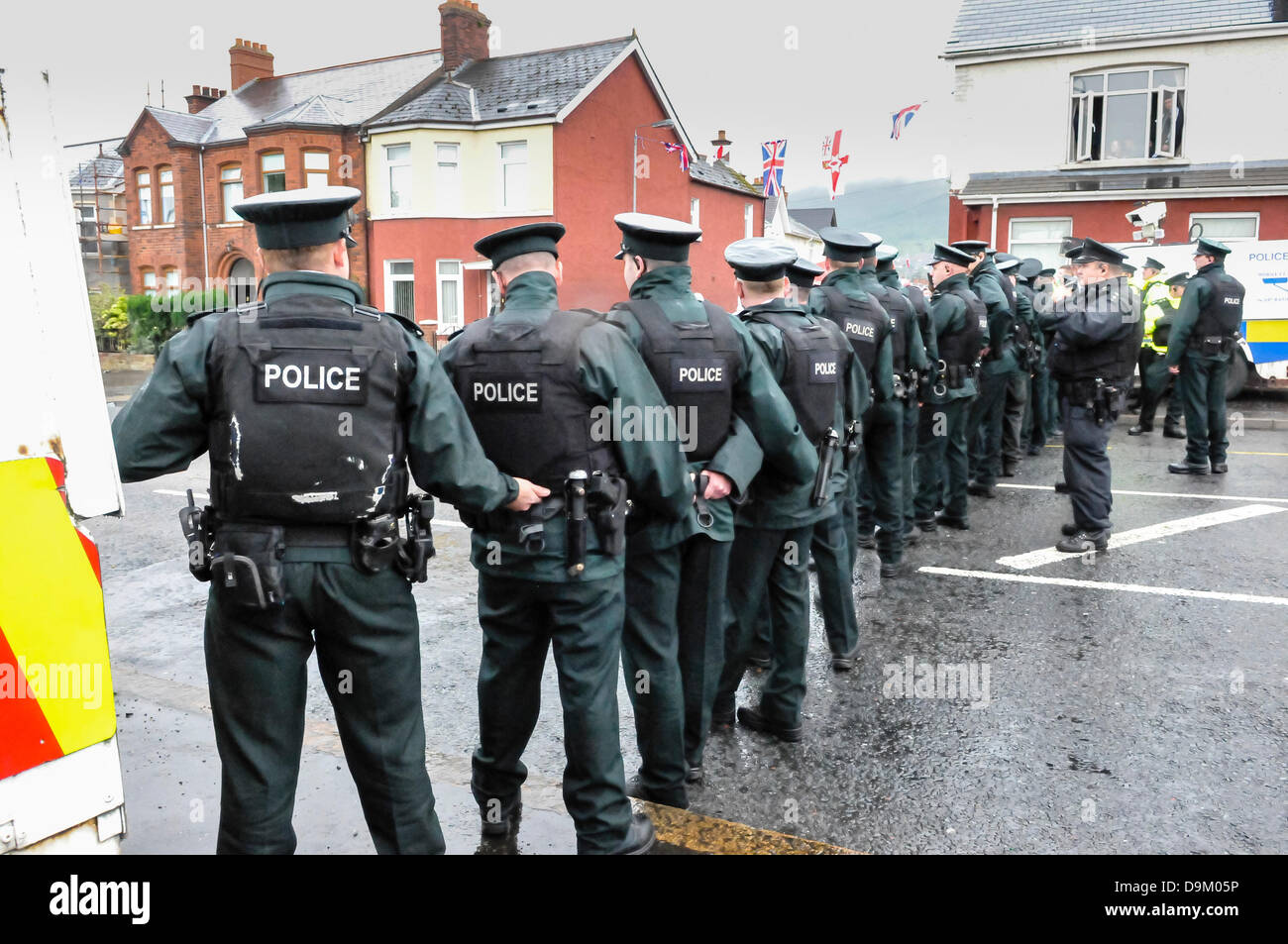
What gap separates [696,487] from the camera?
3.96 m

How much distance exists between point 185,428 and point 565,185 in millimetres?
28918

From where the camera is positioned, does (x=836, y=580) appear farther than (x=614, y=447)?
Yes

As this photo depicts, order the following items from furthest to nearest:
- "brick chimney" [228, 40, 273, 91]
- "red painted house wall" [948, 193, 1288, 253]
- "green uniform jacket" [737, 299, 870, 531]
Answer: "brick chimney" [228, 40, 273, 91] → "red painted house wall" [948, 193, 1288, 253] → "green uniform jacket" [737, 299, 870, 531]

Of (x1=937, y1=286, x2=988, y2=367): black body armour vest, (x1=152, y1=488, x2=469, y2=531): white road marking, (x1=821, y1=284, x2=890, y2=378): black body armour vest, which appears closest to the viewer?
(x1=821, y1=284, x2=890, y2=378): black body armour vest

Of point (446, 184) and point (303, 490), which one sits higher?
point (446, 184)

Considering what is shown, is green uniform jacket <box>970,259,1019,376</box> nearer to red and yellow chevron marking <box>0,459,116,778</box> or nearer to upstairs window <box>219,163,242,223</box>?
red and yellow chevron marking <box>0,459,116,778</box>

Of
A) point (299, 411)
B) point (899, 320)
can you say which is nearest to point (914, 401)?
point (899, 320)

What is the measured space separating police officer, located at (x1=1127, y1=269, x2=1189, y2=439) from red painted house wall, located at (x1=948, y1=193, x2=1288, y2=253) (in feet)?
32.4

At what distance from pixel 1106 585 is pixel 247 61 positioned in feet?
126

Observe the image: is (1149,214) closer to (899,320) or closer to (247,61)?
(899,320)

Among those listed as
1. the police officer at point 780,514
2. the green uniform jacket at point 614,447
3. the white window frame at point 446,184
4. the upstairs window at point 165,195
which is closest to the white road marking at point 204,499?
the police officer at point 780,514

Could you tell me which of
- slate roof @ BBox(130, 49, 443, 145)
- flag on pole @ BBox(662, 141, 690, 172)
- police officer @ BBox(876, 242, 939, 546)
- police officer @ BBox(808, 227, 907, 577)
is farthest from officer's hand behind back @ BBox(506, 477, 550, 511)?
slate roof @ BBox(130, 49, 443, 145)

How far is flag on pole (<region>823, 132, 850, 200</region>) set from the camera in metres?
25.3

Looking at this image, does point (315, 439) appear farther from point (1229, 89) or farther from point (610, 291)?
point (610, 291)
